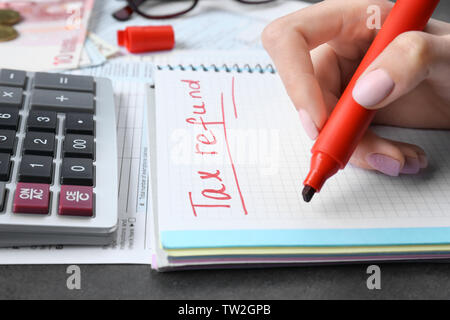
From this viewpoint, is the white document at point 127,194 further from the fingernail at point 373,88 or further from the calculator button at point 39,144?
the fingernail at point 373,88

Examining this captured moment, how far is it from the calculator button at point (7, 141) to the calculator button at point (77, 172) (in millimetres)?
41

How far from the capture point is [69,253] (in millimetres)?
Answer: 356

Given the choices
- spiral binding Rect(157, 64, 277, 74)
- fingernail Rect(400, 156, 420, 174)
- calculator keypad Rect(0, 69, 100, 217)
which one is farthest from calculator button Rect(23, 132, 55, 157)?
fingernail Rect(400, 156, 420, 174)

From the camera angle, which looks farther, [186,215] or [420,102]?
[420,102]

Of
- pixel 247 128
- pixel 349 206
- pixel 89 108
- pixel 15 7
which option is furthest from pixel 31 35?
pixel 349 206

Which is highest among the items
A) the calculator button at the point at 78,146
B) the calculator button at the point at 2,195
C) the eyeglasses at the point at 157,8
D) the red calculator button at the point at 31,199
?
the calculator button at the point at 2,195

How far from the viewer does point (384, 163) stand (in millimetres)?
406

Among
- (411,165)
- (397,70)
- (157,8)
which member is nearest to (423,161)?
(411,165)

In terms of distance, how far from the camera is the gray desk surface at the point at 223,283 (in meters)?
0.34

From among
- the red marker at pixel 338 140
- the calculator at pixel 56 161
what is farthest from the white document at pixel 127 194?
the red marker at pixel 338 140

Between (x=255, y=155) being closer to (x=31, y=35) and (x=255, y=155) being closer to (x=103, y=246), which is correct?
(x=103, y=246)

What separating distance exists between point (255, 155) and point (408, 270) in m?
0.14

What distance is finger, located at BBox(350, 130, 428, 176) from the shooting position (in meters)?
0.40

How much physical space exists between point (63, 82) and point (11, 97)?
5 centimetres
